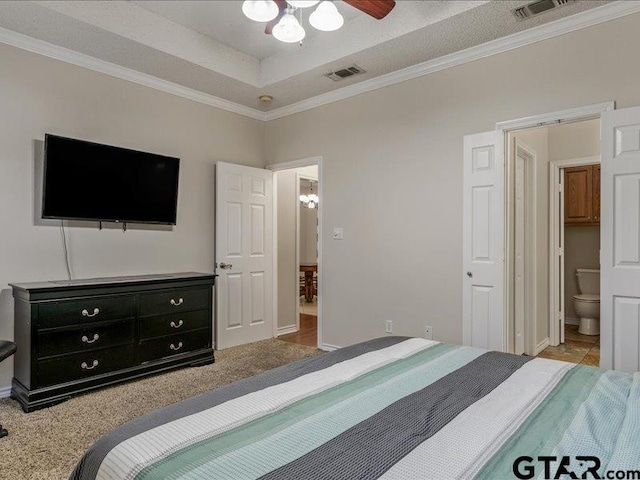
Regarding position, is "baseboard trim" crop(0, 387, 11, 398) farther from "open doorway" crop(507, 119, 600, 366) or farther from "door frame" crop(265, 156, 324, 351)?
"open doorway" crop(507, 119, 600, 366)

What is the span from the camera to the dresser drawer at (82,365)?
113 inches

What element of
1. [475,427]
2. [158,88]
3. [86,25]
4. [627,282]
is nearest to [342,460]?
[475,427]

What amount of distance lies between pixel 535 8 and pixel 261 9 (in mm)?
1984

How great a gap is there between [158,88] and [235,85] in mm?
750

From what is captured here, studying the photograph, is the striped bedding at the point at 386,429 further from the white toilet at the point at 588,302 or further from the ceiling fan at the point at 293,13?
the white toilet at the point at 588,302

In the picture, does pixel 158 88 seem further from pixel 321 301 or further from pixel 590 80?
pixel 590 80

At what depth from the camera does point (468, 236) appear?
341 centimetres

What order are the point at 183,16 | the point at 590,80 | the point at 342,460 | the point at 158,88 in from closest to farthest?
the point at 342,460, the point at 590,80, the point at 183,16, the point at 158,88

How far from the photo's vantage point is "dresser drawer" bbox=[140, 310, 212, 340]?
11.3 ft

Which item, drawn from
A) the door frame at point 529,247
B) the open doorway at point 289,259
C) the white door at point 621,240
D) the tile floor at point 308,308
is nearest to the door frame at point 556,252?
the door frame at point 529,247

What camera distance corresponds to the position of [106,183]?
3496mm

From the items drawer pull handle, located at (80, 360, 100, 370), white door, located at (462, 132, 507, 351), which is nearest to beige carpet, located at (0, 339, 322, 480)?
drawer pull handle, located at (80, 360, 100, 370)

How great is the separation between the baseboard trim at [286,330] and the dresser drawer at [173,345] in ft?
4.67

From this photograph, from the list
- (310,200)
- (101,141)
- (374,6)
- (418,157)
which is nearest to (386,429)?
(374,6)
